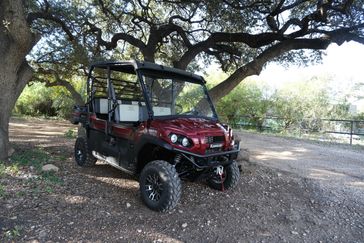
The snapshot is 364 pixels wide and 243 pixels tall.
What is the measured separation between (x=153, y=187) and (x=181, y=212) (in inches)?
20.2

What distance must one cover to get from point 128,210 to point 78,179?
4.97 ft

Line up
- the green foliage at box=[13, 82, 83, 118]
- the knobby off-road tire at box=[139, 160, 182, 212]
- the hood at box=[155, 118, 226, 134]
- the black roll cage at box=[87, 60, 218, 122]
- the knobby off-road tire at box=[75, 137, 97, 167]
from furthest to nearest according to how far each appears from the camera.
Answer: the green foliage at box=[13, 82, 83, 118] → the knobby off-road tire at box=[75, 137, 97, 167] → the black roll cage at box=[87, 60, 218, 122] → the hood at box=[155, 118, 226, 134] → the knobby off-road tire at box=[139, 160, 182, 212]

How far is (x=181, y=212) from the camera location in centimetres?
385

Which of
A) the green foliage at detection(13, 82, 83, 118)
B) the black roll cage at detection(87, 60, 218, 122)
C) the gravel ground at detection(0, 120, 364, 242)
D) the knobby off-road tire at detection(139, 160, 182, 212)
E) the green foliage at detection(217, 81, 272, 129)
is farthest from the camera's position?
the green foliage at detection(13, 82, 83, 118)

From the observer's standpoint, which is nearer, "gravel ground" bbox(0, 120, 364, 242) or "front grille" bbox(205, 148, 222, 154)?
"gravel ground" bbox(0, 120, 364, 242)

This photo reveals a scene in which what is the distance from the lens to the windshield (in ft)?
15.5

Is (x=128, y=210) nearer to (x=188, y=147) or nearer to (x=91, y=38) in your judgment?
(x=188, y=147)

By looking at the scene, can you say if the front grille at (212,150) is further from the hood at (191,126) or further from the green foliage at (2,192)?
the green foliage at (2,192)

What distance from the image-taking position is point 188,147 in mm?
3715

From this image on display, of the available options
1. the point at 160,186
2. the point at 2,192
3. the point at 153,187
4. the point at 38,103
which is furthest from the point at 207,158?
the point at 38,103

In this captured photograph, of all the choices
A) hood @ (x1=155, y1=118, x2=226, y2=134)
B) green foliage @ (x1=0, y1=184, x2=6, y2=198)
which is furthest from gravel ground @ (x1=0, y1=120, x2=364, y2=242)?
hood @ (x1=155, y1=118, x2=226, y2=134)

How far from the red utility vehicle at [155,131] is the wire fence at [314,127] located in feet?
31.7

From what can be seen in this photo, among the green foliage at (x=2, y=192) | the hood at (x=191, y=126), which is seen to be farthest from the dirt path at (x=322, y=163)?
the green foliage at (x=2, y=192)

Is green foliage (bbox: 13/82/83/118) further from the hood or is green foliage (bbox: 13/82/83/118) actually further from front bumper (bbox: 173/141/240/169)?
front bumper (bbox: 173/141/240/169)
